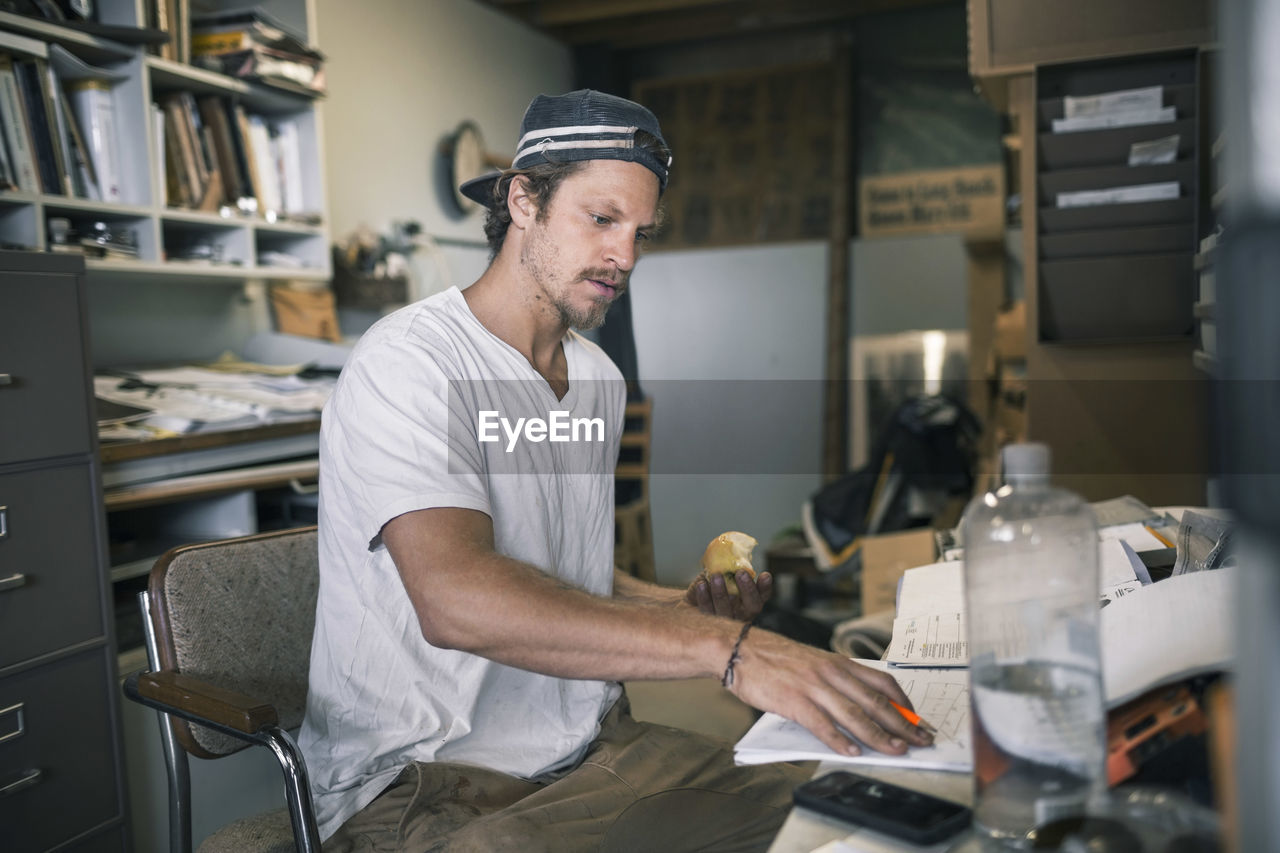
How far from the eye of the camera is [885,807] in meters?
0.68

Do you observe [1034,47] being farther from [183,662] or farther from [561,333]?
[183,662]

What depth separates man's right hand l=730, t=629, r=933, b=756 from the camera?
78cm

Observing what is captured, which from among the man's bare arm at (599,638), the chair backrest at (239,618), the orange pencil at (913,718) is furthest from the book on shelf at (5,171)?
the orange pencil at (913,718)

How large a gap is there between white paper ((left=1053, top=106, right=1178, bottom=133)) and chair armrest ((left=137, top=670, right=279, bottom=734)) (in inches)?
73.4

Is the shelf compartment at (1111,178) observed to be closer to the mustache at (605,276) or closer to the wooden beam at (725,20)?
the mustache at (605,276)

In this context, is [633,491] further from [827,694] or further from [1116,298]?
[1116,298]

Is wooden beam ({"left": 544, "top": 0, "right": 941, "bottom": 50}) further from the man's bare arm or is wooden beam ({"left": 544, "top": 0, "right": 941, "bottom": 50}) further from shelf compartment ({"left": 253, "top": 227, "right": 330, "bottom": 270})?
the man's bare arm

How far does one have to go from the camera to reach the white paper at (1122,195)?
1.96 m

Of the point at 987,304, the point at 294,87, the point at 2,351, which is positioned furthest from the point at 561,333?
the point at 987,304

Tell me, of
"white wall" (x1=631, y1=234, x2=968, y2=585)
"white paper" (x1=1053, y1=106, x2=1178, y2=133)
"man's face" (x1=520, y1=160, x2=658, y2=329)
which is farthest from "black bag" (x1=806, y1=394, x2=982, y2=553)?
"man's face" (x1=520, y1=160, x2=658, y2=329)

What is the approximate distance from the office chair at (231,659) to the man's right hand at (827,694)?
0.56m

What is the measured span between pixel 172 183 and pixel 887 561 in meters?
2.30

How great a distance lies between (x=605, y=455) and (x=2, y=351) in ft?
3.39

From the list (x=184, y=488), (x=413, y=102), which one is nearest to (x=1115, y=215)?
(x=184, y=488)
